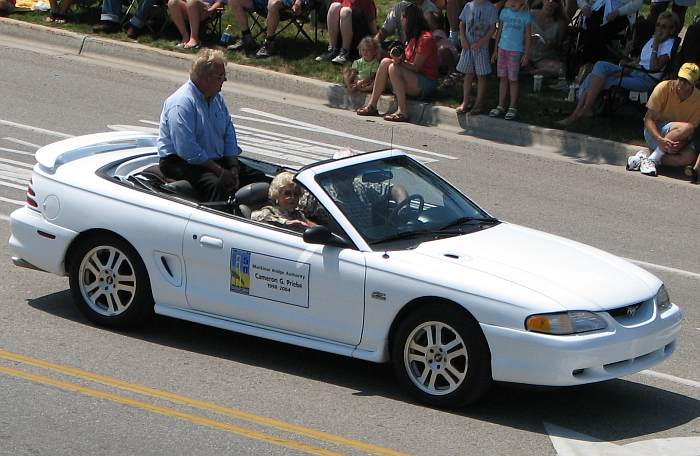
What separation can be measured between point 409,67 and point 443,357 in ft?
31.4

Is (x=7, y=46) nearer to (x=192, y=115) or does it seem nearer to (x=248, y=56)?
(x=248, y=56)

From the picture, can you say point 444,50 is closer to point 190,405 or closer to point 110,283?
point 110,283

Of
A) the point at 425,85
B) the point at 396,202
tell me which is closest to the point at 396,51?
the point at 425,85

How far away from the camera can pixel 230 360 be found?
828cm

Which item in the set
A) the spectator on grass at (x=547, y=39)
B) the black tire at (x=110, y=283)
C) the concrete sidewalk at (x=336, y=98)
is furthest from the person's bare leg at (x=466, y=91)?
the black tire at (x=110, y=283)

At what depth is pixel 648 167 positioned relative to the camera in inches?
576

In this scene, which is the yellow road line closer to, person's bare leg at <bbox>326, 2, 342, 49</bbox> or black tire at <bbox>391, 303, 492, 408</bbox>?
black tire at <bbox>391, 303, 492, 408</bbox>

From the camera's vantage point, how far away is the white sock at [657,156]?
48.0 ft

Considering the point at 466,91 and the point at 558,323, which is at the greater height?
the point at 558,323

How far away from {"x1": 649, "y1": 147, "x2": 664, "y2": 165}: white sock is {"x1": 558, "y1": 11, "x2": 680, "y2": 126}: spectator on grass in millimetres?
1381

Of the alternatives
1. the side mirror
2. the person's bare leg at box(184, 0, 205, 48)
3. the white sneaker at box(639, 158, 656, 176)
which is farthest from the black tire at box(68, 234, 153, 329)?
the person's bare leg at box(184, 0, 205, 48)

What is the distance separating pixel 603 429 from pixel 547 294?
890mm

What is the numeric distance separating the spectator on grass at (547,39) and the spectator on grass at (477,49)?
1.61 metres

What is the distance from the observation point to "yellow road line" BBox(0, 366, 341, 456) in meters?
6.85
